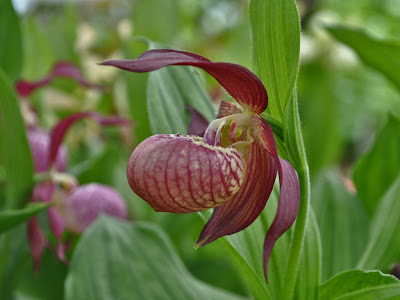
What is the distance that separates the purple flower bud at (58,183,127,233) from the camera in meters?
0.70

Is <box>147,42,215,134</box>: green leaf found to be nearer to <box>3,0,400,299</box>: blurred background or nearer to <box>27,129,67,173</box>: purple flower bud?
<box>3,0,400,299</box>: blurred background

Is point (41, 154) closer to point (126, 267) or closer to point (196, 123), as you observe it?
point (126, 267)

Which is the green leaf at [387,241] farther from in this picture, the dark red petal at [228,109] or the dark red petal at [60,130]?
the dark red petal at [60,130]

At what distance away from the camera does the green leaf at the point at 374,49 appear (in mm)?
690

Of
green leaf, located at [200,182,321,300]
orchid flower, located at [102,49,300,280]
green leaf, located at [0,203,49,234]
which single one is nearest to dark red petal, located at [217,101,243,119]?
orchid flower, located at [102,49,300,280]

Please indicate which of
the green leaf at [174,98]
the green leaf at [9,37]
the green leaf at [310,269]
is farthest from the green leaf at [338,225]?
the green leaf at [9,37]

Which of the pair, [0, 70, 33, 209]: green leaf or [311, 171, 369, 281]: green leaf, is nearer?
[0, 70, 33, 209]: green leaf

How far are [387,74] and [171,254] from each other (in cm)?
46

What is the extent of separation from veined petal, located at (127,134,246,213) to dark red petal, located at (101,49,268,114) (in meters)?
0.06

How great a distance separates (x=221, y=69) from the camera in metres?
0.38

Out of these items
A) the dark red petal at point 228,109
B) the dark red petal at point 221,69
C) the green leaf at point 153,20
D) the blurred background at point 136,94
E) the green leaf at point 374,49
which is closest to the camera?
the dark red petal at point 221,69

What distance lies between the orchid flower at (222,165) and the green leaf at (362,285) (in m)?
0.12

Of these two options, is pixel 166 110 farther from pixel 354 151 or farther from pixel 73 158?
pixel 354 151

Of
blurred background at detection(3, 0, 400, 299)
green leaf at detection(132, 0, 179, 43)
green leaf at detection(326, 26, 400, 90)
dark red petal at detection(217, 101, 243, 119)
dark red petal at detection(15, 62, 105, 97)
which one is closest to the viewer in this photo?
dark red petal at detection(217, 101, 243, 119)
